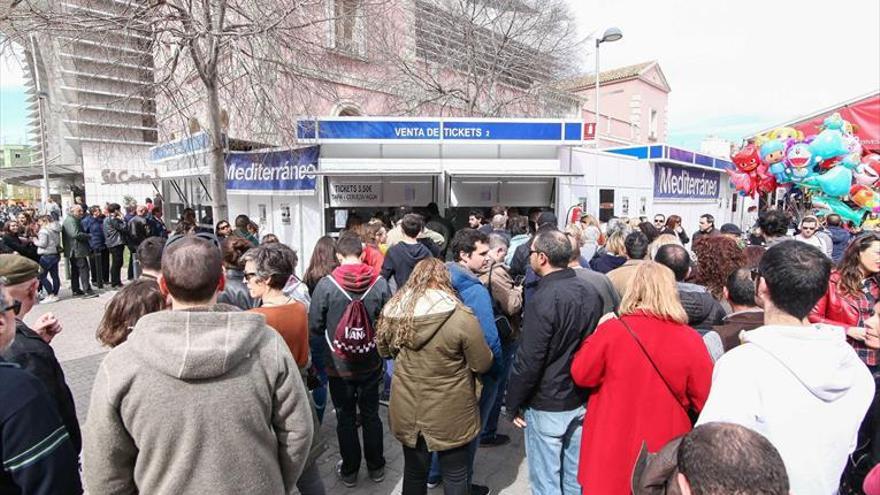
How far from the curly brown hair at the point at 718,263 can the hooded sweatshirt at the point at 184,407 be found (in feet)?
10.2

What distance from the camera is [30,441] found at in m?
1.31

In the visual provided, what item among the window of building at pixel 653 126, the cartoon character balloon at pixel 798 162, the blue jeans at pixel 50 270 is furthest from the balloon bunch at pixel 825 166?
the window of building at pixel 653 126

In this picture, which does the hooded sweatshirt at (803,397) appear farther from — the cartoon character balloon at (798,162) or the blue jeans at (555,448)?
the cartoon character balloon at (798,162)

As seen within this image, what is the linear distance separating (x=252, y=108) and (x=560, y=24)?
13.0m

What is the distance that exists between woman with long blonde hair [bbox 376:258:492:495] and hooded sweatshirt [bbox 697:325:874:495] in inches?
54.2

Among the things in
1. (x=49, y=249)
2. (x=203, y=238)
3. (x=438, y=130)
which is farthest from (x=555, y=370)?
(x=49, y=249)

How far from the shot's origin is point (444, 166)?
9008 millimetres

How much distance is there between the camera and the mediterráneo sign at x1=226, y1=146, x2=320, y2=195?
351 inches

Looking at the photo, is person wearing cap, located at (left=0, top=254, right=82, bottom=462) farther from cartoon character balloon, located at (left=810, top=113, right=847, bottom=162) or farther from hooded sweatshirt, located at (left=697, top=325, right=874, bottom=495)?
cartoon character balloon, located at (left=810, top=113, right=847, bottom=162)

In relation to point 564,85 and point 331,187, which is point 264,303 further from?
point 564,85

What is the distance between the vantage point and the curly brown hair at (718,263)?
11.0ft

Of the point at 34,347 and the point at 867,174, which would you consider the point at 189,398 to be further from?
the point at 867,174

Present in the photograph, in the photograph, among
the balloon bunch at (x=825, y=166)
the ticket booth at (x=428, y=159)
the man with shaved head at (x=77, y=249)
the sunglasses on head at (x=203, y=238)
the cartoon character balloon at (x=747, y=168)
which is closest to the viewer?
the sunglasses on head at (x=203, y=238)

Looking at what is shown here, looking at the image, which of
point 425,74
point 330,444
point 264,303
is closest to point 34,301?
point 264,303
